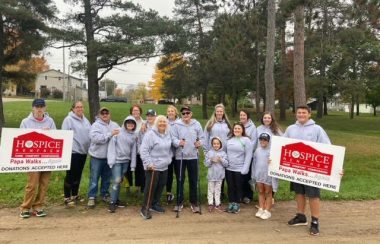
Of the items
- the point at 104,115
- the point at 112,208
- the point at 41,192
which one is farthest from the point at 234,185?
the point at 41,192

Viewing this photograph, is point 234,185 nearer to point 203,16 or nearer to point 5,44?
point 5,44

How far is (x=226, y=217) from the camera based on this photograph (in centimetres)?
697

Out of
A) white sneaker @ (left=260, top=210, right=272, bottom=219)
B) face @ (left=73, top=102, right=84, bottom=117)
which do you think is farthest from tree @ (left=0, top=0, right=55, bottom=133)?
white sneaker @ (left=260, top=210, right=272, bottom=219)

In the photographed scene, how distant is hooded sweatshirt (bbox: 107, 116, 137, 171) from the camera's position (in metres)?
7.27

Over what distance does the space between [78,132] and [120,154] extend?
919mm

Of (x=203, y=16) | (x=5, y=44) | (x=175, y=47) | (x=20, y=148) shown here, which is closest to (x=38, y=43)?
(x=5, y=44)

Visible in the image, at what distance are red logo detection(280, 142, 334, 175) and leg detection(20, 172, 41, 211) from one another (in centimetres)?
426

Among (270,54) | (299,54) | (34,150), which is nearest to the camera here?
(34,150)

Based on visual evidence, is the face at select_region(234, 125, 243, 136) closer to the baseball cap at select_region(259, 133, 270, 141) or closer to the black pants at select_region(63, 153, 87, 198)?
the baseball cap at select_region(259, 133, 270, 141)

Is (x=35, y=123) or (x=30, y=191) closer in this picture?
(x=30, y=191)

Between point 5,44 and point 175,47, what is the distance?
838 centimetres

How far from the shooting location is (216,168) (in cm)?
744

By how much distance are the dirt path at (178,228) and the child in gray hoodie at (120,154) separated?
1.18 ft

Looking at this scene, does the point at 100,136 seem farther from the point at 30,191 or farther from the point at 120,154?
the point at 30,191
